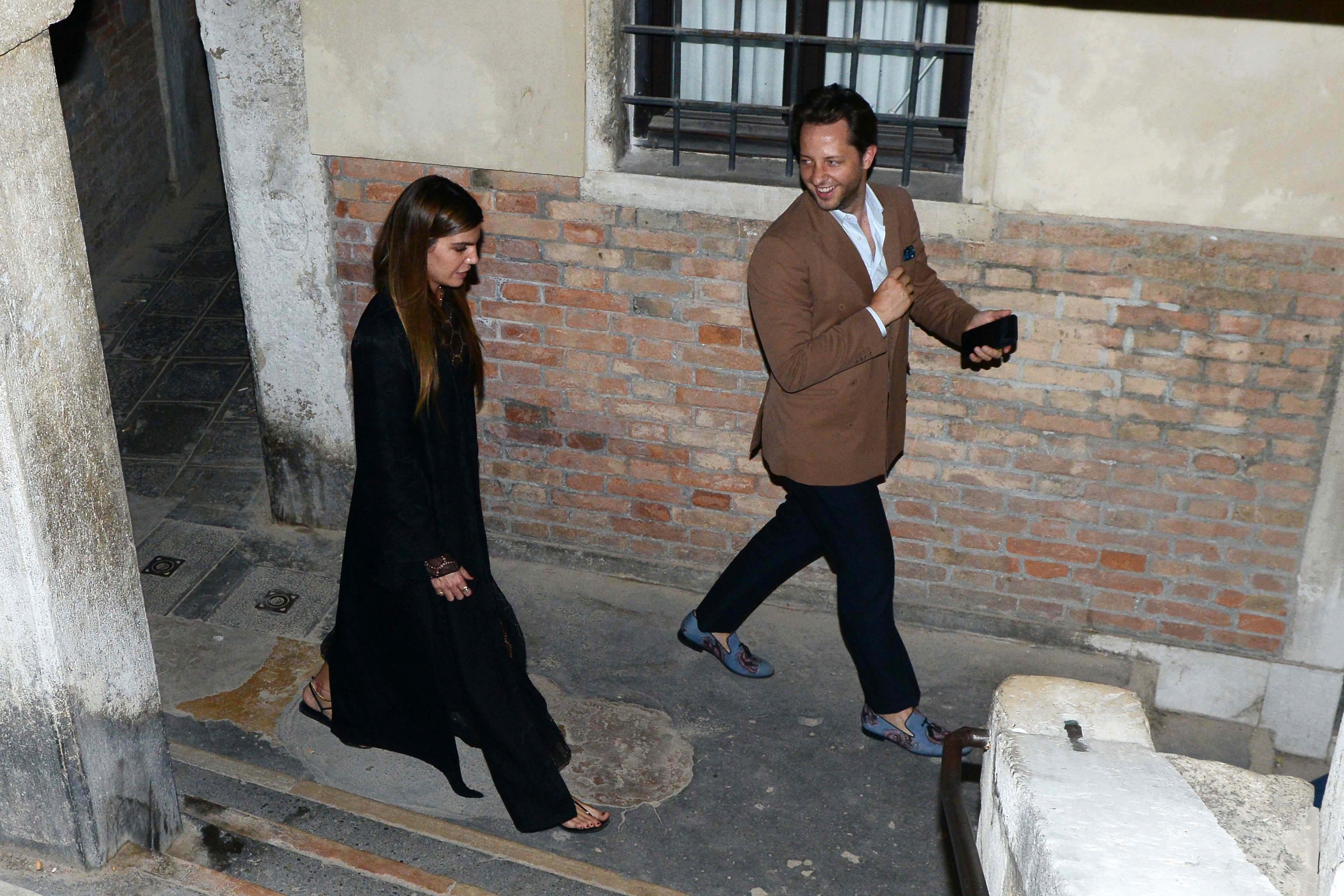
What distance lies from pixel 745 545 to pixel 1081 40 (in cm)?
214

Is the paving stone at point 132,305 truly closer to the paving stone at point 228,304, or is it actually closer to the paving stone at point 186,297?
the paving stone at point 186,297

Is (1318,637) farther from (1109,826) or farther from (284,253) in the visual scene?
(284,253)

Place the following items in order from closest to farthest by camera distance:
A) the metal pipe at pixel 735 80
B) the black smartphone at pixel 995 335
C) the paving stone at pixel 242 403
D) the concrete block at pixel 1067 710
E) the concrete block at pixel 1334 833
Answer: the concrete block at pixel 1334 833, the concrete block at pixel 1067 710, the black smartphone at pixel 995 335, the metal pipe at pixel 735 80, the paving stone at pixel 242 403

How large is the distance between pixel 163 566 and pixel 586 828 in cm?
252

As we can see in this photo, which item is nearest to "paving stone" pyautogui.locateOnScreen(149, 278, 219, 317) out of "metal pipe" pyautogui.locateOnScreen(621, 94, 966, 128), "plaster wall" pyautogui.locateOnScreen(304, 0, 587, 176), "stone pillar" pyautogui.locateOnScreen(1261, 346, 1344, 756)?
"plaster wall" pyautogui.locateOnScreen(304, 0, 587, 176)

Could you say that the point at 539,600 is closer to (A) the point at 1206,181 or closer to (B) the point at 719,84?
(B) the point at 719,84

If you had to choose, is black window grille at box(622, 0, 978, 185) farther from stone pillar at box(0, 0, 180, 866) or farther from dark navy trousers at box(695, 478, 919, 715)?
stone pillar at box(0, 0, 180, 866)

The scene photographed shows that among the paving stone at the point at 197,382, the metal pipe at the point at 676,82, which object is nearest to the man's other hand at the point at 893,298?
the metal pipe at the point at 676,82

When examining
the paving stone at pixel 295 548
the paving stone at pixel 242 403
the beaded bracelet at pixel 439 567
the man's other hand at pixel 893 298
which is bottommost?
the paving stone at pixel 295 548

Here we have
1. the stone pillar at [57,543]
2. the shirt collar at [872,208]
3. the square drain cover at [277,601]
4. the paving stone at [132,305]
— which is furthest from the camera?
the paving stone at [132,305]

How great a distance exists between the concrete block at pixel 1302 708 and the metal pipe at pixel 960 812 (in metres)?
2.65

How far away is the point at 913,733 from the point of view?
4387mm

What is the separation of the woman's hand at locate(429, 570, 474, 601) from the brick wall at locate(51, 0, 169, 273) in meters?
4.83

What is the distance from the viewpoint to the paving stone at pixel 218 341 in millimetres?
7020
